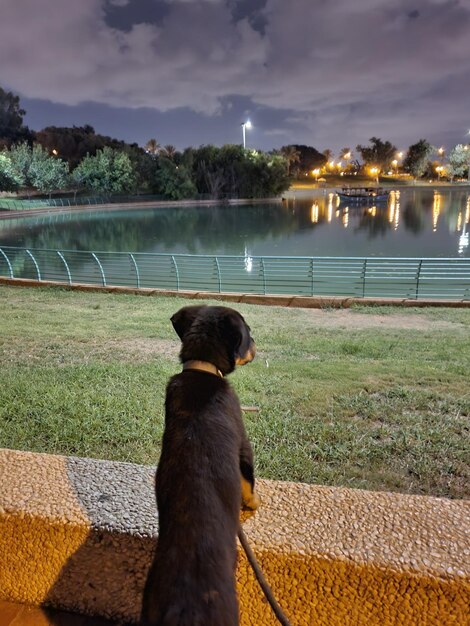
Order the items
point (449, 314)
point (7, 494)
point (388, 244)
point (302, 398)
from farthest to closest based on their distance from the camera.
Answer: point (388, 244) → point (449, 314) → point (302, 398) → point (7, 494)

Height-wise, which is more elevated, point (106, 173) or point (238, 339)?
point (106, 173)

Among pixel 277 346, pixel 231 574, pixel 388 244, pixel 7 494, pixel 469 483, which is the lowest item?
pixel 388 244

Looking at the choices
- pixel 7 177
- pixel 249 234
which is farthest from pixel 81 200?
pixel 249 234

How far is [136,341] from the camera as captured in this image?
7.40m

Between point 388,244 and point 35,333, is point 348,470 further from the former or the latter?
point 388,244

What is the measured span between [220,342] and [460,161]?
147795 mm

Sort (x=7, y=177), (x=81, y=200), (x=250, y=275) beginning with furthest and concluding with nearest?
(x=81, y=200)
(x=7, y=177)
(x=250, y=275)

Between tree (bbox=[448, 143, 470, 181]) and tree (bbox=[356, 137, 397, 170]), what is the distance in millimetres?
16280

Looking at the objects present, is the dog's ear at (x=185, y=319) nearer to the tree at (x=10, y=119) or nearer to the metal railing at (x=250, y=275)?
the metal railing at (x=250, y=275)

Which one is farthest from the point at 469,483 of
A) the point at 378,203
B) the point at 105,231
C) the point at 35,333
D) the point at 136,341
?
the point at 378,203

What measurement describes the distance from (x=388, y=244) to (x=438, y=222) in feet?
50.7

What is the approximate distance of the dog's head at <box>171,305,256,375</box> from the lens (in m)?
2.01

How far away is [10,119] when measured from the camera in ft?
251

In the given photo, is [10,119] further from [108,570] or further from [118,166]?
[108,570]
